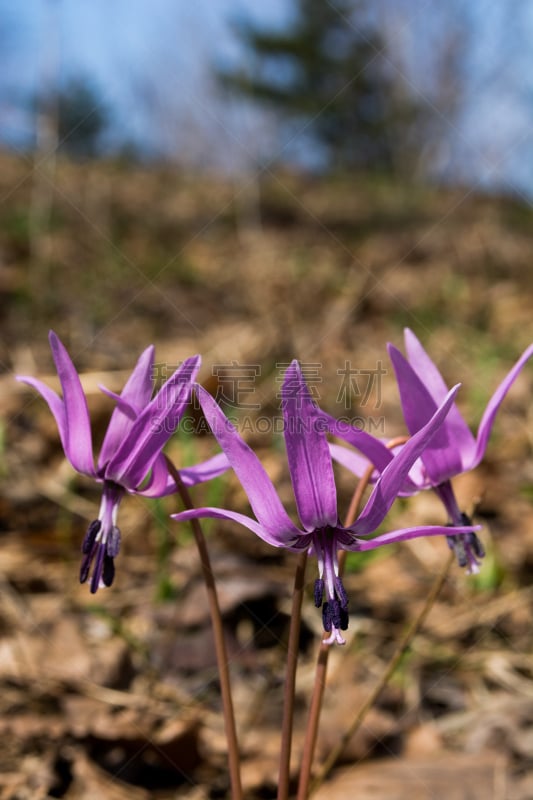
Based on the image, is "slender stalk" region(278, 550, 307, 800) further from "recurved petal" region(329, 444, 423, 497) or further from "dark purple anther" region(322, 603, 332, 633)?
"recurved petal" region(329, 444, 423, 497)

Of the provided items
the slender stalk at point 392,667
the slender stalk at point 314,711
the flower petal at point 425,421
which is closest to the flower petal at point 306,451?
the slender stalk at point 314,711

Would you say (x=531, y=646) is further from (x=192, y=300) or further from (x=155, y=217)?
(x=155, y=217)

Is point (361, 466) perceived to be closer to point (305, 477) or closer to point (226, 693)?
point (305, 477)

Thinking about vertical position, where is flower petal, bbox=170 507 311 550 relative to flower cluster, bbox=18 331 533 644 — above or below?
below

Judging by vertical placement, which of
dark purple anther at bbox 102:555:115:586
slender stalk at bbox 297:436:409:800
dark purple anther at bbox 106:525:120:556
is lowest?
slender stalk at bbox 297:436:409:800

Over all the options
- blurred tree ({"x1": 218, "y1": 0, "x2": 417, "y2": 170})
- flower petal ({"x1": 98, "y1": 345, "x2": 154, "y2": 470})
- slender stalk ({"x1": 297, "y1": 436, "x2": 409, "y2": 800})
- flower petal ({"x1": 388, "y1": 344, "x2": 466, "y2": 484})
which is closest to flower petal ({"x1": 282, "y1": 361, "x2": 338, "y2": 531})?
slender stalk ({"x1": 297, "y1": 436, "x2": 409, "y2": 800})

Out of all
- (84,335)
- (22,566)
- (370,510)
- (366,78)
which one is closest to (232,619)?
(22,566)
